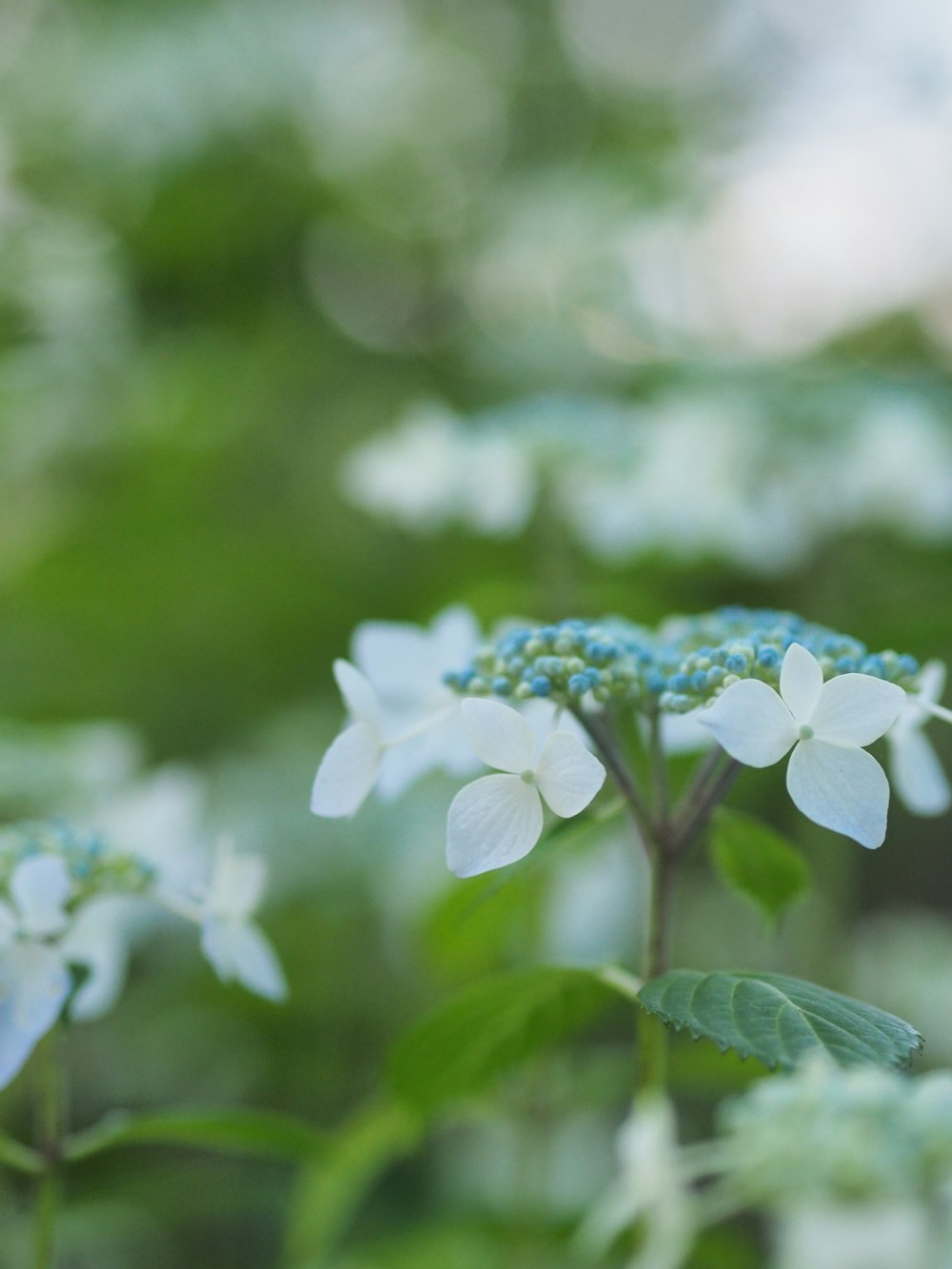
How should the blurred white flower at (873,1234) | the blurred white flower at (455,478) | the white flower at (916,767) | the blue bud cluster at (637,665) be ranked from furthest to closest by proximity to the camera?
the blurred white flower at (455,478) < the white flower at (916,767) < the blue bud cluster at (637,665) < the blurred white flower at (873,1234)

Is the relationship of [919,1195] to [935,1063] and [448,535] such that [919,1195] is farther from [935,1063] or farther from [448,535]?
[448,535]

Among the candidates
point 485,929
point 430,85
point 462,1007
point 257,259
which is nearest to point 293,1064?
point 485,929

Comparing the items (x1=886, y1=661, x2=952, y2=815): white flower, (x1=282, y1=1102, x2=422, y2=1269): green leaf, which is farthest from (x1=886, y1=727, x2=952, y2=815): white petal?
(x1=282, y1=1102, x2=422, y2=1269): green leaf

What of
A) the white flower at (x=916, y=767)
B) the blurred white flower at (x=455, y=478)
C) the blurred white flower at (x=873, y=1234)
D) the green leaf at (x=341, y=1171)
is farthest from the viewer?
the blurred white flower at (x=455, y=478)

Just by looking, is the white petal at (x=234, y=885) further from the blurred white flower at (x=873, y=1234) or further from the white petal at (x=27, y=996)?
the blurred white flower at (x=873, y=1234)

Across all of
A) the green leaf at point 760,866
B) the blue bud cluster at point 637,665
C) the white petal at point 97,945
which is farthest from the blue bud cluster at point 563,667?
the white petal at point 97,945

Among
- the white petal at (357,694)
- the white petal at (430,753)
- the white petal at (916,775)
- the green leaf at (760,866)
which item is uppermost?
the white petal at (357,694)
